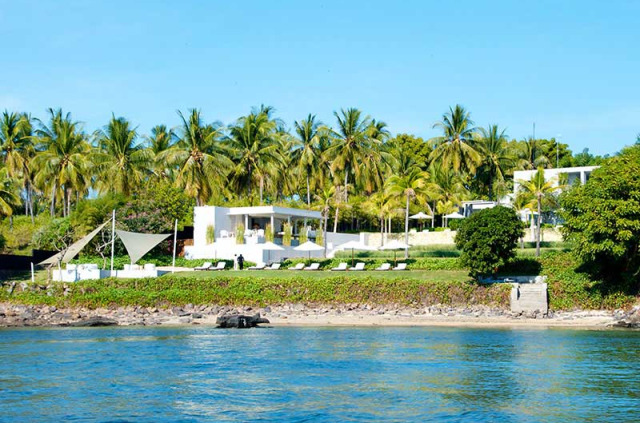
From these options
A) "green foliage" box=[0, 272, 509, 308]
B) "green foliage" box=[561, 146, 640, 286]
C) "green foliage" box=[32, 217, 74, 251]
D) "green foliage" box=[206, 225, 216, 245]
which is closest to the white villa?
"green foliage" box=[206, 225, 216, 245]

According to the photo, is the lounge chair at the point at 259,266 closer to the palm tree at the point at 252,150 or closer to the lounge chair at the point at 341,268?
the lounge chair at the point at 341,268

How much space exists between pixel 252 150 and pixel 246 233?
12.1 metres

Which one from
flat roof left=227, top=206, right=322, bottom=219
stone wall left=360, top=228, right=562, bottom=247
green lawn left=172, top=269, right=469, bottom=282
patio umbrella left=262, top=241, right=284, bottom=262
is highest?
flat roof left=227, top=206, right=322, bottom=219

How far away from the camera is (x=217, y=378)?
22.7m

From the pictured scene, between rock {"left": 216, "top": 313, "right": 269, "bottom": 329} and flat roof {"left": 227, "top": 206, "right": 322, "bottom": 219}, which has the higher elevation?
flat roof {"left": 227, "top": 206, "right": 322, "bottom": 219}

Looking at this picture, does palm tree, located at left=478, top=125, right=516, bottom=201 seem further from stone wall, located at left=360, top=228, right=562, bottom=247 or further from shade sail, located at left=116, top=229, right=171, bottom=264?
shade sail, located at left=116, top=229, right=171, bottom=264

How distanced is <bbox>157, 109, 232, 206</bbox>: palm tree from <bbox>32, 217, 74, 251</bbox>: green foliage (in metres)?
8.84

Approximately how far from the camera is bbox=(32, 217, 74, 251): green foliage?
5472 centimetres

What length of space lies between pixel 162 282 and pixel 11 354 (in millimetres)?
17529

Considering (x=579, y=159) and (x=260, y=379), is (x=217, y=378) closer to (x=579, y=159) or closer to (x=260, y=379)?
(x=260, y=379)

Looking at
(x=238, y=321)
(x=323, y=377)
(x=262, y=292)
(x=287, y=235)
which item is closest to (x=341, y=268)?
(x=262, y=292)

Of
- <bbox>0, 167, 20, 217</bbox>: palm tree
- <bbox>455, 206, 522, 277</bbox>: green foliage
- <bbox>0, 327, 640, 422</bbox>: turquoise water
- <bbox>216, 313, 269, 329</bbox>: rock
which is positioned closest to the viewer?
<bbox>0, 327, 640, 422</bbox>: turquoise water

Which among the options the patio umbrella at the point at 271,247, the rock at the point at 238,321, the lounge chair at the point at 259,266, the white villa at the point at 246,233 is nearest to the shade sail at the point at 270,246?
the patio umbrella at the point at 271,247

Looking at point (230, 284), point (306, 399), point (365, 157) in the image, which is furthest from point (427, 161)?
point (306, 399)
